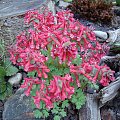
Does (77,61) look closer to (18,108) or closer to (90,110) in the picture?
(90,110)

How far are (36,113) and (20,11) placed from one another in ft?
3.73

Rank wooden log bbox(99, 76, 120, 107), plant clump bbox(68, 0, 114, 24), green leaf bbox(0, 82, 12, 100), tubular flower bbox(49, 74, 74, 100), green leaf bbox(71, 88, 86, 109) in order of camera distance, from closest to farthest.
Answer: tubular flower bbox(49, 74, 74, 100) < green leaf bbox(71, 88, 86, 109) < wooden log bbox(99, 76, 120, 107) < green leaf bbox(0, 82, 12, 100) < plant clump bbox(68, 0, 114, 24)

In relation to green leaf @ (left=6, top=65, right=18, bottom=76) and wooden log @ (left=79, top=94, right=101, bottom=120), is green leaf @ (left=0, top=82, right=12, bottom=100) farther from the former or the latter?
wooden log @ (left=79, top=94, right=101, bottom=120)

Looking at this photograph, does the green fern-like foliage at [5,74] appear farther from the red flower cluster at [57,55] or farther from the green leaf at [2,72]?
the red flower cluster at [57,55]

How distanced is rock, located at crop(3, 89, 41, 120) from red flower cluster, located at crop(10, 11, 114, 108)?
325 millimetres

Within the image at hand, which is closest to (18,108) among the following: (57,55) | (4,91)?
(4,91)

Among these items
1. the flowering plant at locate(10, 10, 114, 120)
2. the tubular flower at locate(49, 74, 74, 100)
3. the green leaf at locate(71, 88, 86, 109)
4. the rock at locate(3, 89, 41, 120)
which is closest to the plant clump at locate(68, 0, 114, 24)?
the flowering plant at locate(10, 10, 114, 120)

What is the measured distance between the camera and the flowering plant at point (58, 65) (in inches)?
82.2

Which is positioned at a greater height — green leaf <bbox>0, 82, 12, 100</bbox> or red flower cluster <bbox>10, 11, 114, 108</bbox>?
red flower cluster <bbox>10, 11, 114, 108</bbox>

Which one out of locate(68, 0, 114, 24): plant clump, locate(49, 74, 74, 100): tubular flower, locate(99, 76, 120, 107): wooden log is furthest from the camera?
locate(68, 0, 114, 24): plant clump

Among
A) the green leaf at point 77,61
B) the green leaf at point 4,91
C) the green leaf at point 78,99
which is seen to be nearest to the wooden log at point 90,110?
the green leaf at point 78,99

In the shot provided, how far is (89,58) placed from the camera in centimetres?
239

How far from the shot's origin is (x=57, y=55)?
7.03ft

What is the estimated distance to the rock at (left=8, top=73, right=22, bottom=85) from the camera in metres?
2.87
